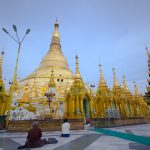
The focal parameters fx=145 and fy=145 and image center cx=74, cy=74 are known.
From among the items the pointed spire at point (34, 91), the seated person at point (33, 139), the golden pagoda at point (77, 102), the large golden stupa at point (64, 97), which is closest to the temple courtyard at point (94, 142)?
the seated person at point (33, 139)

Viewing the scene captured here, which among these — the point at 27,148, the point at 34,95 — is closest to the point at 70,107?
the point at 34,95

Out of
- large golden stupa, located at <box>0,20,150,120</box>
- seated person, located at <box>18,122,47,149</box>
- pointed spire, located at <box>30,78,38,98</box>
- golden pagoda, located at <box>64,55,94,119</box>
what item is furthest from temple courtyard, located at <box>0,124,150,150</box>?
pointed spire, located at <box>30,78,38,98</box>

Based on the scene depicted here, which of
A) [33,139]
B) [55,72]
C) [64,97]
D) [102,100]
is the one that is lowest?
[33,139]

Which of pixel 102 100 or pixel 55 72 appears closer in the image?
pixel 102 100

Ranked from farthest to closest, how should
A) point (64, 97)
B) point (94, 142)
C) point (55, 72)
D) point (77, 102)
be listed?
point (55, 72)
point (64, 97)
point (77, 102)
point (94, 142)

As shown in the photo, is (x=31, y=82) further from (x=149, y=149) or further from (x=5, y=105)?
(x=149, y=149)

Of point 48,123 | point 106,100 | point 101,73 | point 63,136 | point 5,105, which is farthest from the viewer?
point 101,73

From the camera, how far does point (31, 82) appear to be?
115ft

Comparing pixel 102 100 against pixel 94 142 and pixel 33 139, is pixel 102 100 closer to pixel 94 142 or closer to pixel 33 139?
pixel 94 142

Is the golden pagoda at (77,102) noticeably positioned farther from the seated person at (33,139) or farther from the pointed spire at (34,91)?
the seated person at (33,139)

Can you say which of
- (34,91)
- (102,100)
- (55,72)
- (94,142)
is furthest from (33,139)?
(55,72)

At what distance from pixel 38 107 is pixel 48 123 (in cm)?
1322

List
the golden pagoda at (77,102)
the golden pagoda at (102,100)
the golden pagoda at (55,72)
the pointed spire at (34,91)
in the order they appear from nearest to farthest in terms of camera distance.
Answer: the golden pagoda at (77,102)
the golden pagoda at (102,100)
the pointed spire at (34,91)
the golden pagoda at (55,72)

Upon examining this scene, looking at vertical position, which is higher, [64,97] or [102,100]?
[64,97]
